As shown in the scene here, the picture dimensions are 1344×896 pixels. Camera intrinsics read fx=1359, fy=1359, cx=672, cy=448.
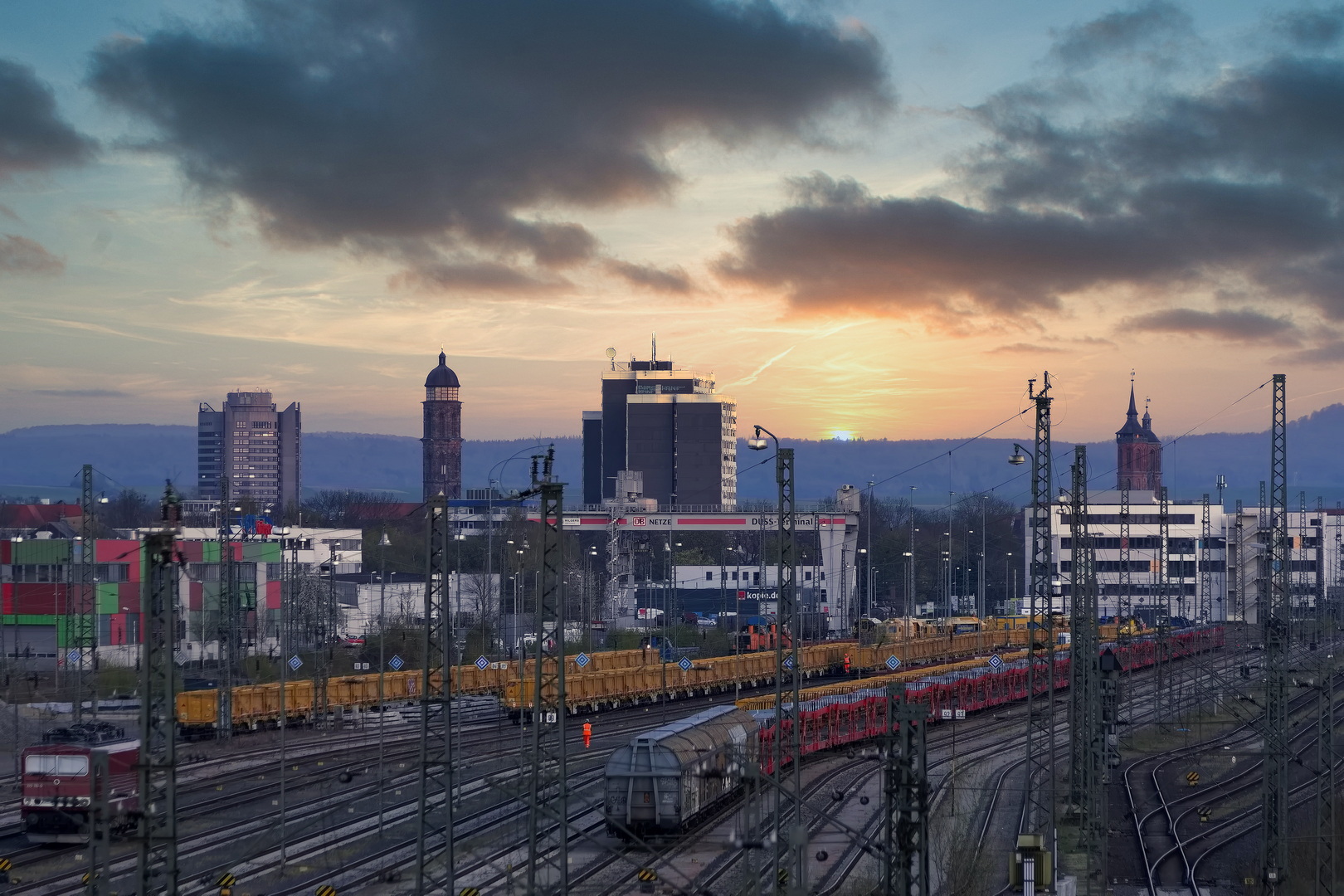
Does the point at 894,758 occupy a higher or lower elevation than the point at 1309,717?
higher

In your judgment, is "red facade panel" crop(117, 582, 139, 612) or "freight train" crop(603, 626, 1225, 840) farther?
"red facade panel" crop(117, 582, 139, 612)

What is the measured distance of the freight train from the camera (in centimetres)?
3281

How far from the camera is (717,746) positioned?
3609 centimetres

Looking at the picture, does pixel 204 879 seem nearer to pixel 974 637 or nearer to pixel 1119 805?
pixel 1119 805

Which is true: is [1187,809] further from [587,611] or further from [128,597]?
[587,611]

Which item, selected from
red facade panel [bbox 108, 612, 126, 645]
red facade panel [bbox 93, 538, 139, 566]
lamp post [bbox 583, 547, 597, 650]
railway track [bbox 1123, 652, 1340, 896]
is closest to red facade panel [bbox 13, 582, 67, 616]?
red facade panel [bbox 108, 612, 126, 645]

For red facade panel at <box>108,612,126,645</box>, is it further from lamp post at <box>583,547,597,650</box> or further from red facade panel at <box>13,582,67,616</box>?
lamp post at <box>583,547,597,650</box>

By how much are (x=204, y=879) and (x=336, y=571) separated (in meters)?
87.8

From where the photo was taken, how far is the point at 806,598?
117375 mm

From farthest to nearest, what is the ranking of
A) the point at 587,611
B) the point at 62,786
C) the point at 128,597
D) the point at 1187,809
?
1. the point at 587,611
2. the point at 128,597
3. the point at 1187,809
4. the point at 62,786

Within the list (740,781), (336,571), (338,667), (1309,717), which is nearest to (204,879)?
(740,781)

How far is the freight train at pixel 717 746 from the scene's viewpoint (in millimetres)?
32812

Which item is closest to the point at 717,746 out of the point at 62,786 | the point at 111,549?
the point at 62,786

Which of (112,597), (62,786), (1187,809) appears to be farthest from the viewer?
(112,597)
